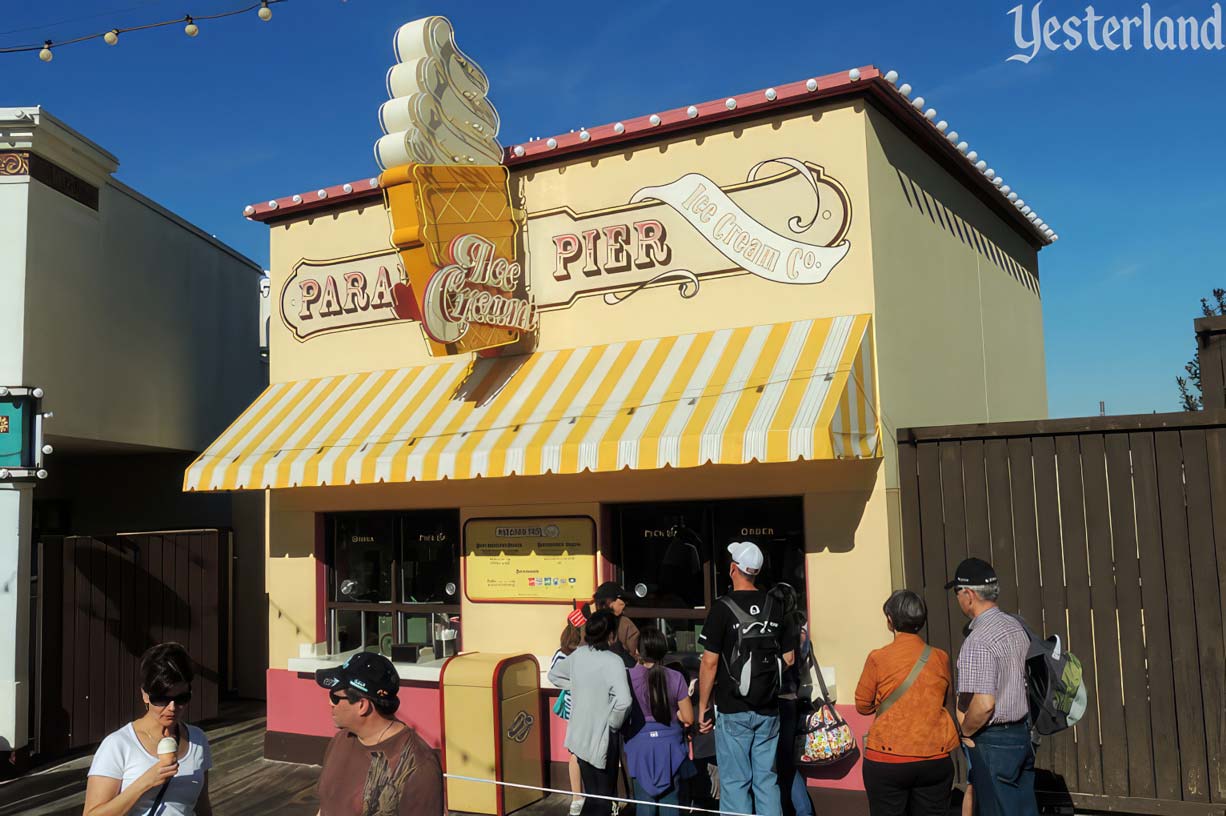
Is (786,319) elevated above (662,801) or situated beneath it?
elevated above

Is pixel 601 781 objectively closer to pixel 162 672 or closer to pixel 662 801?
pixel 662 801

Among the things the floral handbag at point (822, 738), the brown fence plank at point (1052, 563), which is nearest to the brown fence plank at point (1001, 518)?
the brown fence plank at point (1052, 563)

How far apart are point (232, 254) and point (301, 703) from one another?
21.9 ft

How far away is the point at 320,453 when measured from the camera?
8539 mm

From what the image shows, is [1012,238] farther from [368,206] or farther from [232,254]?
[232,254]

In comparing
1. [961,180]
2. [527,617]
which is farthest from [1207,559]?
[527,617]

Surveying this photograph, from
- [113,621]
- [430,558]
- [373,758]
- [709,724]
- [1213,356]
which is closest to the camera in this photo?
[373,758]

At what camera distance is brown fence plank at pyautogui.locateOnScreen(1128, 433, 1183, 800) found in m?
6.71

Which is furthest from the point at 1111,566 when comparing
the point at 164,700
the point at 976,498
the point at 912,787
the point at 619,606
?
the point at 164,700

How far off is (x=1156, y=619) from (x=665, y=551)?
3.65 m

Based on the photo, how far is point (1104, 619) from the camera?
695 cm

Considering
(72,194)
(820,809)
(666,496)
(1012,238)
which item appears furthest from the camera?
(1012,238)

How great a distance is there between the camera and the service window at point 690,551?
775cm

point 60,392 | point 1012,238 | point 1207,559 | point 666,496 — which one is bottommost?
point 1207,559
